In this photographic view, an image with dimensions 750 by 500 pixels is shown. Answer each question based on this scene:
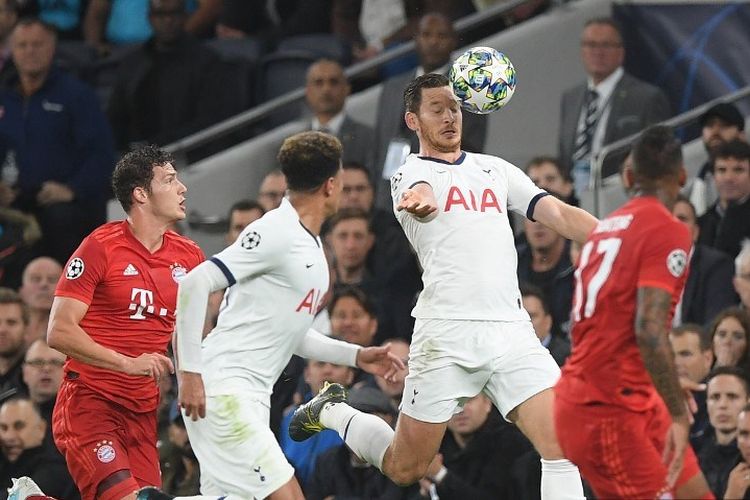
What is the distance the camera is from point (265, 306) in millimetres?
8391

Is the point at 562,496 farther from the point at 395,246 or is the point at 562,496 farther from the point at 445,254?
the point at 395,246

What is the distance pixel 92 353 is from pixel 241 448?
0.89 metres

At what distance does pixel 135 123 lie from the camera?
1504 cm

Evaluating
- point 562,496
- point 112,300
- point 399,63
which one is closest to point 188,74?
point 399,63

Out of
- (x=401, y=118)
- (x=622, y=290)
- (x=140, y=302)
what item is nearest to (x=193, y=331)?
(x=140, y=302)

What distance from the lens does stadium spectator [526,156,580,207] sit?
1248 centimetres

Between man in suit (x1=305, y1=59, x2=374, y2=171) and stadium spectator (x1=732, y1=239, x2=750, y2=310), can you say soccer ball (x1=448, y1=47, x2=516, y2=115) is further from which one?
man in suit (x1=305, y1=59, x2=374, y2=171)

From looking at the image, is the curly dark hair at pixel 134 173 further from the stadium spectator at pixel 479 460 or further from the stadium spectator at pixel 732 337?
the stadium spectator at pixel 732 337

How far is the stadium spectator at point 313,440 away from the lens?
11.3 m

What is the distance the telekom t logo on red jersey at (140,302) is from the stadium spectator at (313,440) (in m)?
2.50

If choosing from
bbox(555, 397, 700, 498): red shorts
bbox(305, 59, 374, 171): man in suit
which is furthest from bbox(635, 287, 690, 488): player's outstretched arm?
bbox(305, 59, 374, 171): man in suit

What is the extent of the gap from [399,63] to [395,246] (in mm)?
2533

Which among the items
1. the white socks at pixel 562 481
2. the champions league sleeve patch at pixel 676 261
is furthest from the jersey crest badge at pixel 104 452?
the champions league sleeve patch at pixel 676 261

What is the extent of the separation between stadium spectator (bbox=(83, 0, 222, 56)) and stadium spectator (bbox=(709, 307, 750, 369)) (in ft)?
22.6
